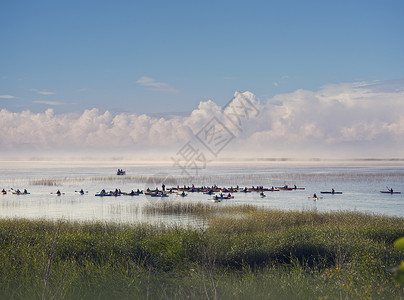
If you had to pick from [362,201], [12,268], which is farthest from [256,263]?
[362,201]

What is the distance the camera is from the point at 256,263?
52.1ft

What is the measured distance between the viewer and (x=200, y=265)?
44.0 feet

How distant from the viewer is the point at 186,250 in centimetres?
1543

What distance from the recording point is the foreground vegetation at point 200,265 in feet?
35.7

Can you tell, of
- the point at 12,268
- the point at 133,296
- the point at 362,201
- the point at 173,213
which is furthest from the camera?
the point at 362,201

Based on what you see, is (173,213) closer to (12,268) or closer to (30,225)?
(30,225)

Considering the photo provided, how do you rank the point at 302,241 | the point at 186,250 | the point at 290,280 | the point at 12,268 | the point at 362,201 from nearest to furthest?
the point at 290,280 → the point at 12,268 → the point at 186,250 → the point at 302,241 → the point at 362,201

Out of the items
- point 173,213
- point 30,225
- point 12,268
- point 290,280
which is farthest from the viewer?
point 173,213

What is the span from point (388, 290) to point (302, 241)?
6089 millimetres

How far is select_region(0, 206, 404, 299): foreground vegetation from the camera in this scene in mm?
10867

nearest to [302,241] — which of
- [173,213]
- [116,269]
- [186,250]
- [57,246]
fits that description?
[186,250]

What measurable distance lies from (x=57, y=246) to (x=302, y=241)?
32.6 feet

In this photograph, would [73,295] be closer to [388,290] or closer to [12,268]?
[12,268]

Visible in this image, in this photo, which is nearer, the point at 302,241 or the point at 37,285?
the point at 37,285
